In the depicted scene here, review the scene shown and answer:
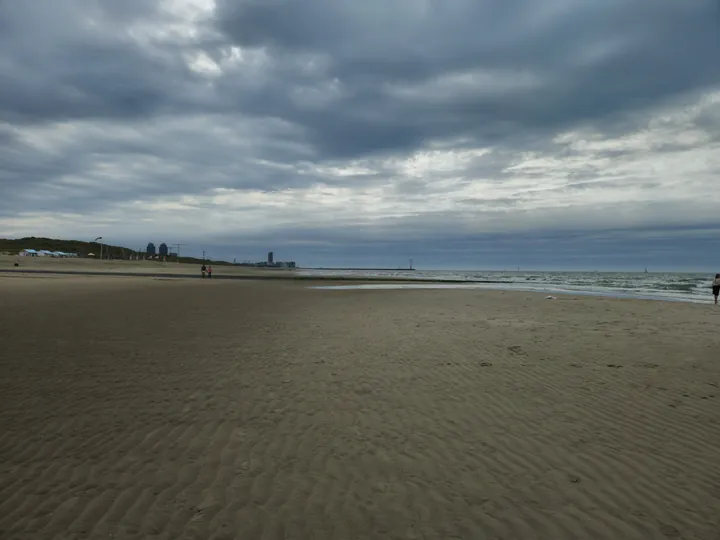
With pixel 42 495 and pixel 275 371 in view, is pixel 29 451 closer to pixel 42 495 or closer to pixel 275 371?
pixel 42 495

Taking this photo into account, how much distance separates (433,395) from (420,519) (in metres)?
3.84

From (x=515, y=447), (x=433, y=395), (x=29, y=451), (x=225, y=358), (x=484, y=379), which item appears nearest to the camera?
(x=29, y=451)

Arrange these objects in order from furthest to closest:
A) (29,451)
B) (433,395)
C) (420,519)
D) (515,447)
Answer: (433,395) < (515,447) < (29,451) < (420,519)

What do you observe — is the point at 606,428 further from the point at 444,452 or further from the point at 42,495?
the point at 42,495

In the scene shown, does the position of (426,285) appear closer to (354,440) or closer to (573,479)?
(354,440)

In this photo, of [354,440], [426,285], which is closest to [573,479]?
[354,440]

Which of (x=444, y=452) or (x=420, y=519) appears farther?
(x=444, y=452)

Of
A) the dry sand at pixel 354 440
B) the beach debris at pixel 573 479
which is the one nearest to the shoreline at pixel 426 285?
the dry sand at pixel 354 440

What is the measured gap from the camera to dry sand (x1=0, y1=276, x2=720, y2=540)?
3973 millimetres

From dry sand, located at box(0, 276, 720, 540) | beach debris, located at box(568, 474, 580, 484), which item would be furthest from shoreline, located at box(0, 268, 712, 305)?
beach debris, located at box(568, 474, 580, 484)

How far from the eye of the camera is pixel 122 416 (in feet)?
21.0

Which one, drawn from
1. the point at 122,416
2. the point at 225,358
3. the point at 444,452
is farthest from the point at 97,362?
the point at 444,452

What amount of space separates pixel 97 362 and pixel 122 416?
4.01 m

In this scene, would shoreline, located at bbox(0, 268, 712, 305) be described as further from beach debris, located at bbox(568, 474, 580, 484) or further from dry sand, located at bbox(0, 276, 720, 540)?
beach debris, located at bbox(568, 474, 580, 484)
